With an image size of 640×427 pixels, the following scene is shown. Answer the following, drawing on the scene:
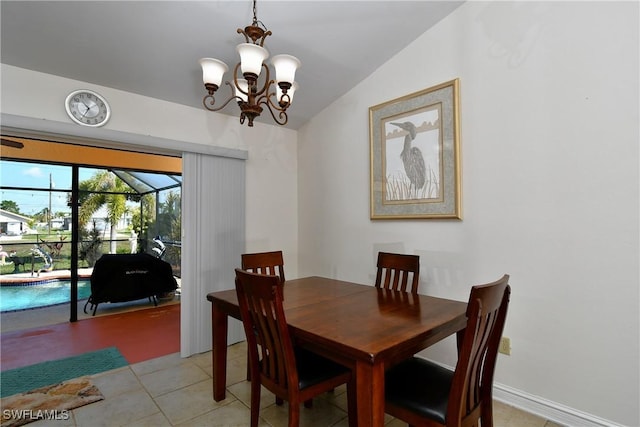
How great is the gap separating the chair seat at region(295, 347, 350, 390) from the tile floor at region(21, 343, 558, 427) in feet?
1.60

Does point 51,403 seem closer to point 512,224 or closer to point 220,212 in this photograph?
point 220,212

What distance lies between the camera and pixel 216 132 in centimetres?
318

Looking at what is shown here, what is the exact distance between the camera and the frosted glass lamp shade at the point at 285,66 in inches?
67.6

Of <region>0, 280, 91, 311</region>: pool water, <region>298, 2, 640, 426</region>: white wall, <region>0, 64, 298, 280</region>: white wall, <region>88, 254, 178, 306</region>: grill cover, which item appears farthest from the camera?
<region>0, 280, 91, 311</region>: pool water

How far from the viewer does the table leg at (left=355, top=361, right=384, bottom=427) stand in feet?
3.97

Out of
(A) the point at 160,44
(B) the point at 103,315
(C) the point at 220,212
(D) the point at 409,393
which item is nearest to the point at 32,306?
(B) the point at 103,315

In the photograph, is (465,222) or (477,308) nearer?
(477,308)

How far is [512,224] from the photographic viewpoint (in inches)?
82.9

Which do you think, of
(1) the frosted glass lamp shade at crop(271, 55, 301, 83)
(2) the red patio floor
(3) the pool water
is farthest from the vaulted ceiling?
(3) the pool water

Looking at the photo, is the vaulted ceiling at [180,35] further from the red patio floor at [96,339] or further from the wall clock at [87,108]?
the red patio floor at [96,339]

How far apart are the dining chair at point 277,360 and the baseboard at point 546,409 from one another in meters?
1.21

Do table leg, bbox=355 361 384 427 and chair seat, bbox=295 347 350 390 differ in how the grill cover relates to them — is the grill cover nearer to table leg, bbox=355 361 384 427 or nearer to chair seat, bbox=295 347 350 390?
chair seat, bbox=295 347 350 390

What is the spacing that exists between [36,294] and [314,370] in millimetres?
5202

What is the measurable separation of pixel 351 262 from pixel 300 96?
1733mm
